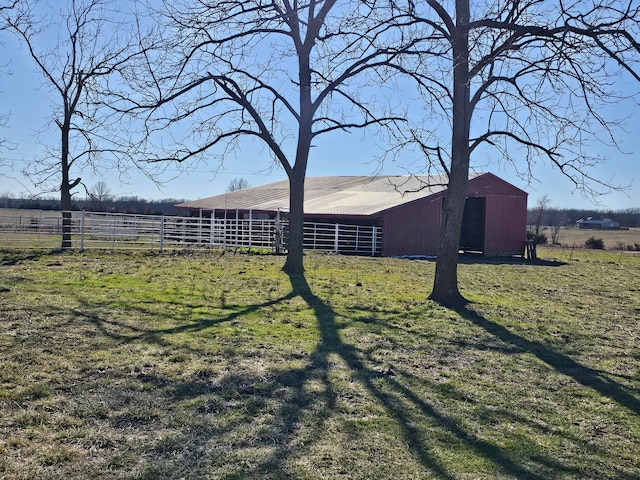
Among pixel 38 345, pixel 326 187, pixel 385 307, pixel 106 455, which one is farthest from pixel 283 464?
pixel 326 187

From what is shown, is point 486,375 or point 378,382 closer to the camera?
point 378,382

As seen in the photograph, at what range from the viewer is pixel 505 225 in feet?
89.6

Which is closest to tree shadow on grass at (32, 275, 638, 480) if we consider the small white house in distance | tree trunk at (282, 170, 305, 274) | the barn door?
tree trunk at (282, 170, 305, 274)

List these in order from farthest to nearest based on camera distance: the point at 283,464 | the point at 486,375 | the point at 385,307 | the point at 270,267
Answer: the point at 270,267, the point at 385,307, the point at 486,375, the point at 283,464

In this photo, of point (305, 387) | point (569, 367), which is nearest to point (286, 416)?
point (305, 387)

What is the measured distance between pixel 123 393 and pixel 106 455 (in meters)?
1.08

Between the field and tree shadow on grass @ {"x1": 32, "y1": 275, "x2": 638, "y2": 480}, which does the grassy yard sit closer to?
tree shadow on grass @ {"x1": 32, "y1": 275, "x2": 638, "y2": 480}

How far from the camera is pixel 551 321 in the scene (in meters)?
8.54

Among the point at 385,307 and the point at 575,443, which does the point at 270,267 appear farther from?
the point at 575,443

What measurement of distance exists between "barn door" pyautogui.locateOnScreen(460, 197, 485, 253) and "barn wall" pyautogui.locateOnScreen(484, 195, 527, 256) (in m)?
0.43

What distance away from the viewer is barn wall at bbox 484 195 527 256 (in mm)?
26781

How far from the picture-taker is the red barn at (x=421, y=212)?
2445 centimetres

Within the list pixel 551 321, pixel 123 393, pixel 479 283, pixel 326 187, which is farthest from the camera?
pixel 326 187

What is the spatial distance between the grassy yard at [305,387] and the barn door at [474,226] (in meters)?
17.6
